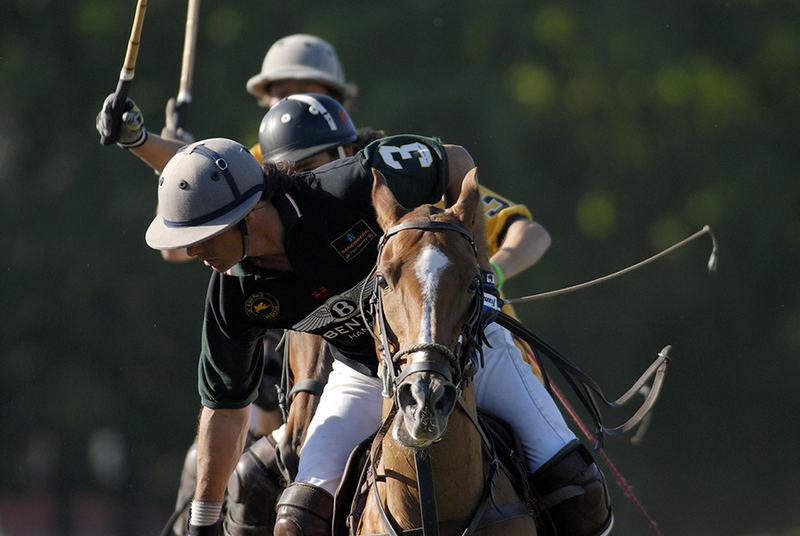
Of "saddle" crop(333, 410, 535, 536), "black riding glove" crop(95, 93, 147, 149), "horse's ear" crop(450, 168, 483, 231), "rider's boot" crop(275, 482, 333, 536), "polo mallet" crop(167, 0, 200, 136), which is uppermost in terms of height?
"polo mallet" crop(167, 0, 200, 136)

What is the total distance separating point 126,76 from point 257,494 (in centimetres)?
216

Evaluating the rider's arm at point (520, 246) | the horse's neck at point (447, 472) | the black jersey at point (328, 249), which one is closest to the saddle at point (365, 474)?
the horse's neck at point (447, 472)

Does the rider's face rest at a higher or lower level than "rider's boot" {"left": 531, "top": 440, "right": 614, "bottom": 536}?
higher

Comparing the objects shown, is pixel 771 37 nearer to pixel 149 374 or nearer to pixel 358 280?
pixel 149 374

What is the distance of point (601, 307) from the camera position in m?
18.8

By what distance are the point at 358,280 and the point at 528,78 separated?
14.5 meters

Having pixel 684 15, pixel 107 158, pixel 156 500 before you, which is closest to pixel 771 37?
pixel 684 15

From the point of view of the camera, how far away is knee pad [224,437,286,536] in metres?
5.99

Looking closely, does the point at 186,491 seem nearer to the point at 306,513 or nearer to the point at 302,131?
the point at 302,131

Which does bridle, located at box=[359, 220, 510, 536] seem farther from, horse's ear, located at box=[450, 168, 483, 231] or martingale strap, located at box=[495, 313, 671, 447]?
martingale strap, located at box=[495, 313, 671, 447]

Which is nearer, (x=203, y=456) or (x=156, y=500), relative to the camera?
(x=203, y=456)

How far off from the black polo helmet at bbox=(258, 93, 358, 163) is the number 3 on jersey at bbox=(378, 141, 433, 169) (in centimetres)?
170

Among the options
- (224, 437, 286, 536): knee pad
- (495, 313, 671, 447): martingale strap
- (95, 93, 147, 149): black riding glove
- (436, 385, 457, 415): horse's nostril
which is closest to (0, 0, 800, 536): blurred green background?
(95, 93, 147, 149): black riding glove

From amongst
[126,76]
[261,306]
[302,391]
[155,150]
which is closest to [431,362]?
[261,306]
